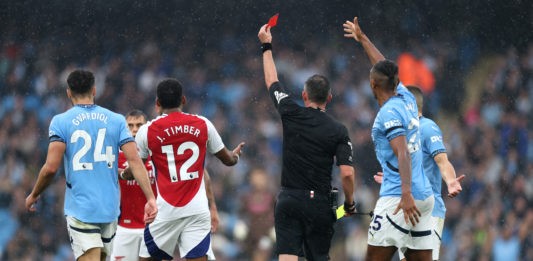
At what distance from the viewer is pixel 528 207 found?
1302 cm

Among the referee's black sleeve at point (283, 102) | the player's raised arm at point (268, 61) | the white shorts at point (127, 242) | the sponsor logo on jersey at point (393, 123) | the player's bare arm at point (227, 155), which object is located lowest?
the white shorts at point (127, 242)

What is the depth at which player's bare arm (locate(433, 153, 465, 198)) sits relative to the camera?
7.04m

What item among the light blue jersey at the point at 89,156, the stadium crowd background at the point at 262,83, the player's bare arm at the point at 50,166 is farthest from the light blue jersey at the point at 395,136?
the stadium crowd background at the point at 262,83

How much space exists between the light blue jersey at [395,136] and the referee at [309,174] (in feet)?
1.28

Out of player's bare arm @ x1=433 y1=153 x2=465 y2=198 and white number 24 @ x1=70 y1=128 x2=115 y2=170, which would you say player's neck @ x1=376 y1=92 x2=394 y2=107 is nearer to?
player's bare arm @ x1=433 y1=153 x2=465 y2=198

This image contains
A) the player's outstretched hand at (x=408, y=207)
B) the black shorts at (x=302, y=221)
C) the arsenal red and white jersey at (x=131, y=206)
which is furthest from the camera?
the arsenal red and white jersey at (x=131, y=206)

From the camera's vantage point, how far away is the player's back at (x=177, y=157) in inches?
279

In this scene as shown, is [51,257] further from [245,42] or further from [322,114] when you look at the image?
[322,114]

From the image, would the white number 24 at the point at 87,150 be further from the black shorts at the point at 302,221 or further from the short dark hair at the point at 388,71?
the short dark hair at the point at 388,71

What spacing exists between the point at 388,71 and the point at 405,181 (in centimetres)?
82

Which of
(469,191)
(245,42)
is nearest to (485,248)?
(469,191)

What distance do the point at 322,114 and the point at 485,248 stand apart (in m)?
6.60

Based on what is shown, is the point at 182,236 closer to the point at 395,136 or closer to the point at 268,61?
the point at 268,61

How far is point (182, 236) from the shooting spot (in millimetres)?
7234
